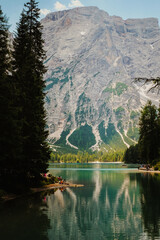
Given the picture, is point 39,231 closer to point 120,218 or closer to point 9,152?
point 120,218

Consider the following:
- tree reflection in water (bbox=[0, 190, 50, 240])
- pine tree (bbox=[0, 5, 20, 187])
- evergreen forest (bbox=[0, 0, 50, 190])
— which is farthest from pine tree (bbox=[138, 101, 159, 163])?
tree reflection in water (bbox=[0, 190, 50, 240])

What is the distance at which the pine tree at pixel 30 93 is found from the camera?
3597 cm

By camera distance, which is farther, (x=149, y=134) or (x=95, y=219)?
(x=149, y=134)

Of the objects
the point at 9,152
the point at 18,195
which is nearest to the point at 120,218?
the point at 9,152

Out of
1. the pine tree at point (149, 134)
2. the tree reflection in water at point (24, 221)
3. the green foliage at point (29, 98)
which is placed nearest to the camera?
the tree reflection in water at point (24, 221)

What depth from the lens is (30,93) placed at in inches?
1507

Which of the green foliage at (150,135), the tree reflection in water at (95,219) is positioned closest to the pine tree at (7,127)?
the tree reflection in water at (95,219)

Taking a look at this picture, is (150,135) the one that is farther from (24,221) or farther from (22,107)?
(24,221)

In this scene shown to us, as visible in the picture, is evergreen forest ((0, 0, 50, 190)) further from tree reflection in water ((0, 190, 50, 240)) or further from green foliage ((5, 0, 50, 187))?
tree reflection in water ((0, 190, 50, 240))

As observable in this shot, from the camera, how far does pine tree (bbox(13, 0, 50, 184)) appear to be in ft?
118

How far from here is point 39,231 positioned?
1750cm

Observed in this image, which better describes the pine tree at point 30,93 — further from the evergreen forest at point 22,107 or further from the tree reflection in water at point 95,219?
the tree reflection in water at point 95,219

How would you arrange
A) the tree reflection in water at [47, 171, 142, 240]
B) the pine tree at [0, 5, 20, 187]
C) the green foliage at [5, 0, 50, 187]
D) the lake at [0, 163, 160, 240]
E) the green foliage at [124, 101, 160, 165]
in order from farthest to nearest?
the green foliage at [124, 101, 160, 165] → the green foliage at [5, 0, 50, 187] → the pine tree at [0, 5, 20, 187] → the tree reflection in water at [47, 171, 142, 240] → the lake at [0, 163, 160, 240]

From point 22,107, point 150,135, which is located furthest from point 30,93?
point 150,135
